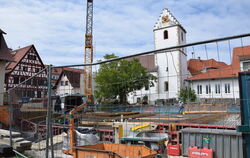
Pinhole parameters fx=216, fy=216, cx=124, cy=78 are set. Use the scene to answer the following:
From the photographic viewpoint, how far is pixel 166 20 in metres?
44.8

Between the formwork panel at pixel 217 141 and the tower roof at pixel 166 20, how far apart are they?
37.1 meters

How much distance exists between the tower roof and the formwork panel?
37.1 m

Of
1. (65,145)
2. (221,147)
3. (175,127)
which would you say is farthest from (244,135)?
(175,127)

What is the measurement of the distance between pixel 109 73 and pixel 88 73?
10288mm

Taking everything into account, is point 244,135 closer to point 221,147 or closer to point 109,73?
point 221,147

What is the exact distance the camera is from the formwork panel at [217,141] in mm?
8281

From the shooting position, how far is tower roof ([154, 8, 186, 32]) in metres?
43.8

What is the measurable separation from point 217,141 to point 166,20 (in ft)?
129

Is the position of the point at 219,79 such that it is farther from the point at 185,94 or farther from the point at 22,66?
the point at 22,66

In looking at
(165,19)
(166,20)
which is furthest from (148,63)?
(165,19)

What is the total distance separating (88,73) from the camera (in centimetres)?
4272

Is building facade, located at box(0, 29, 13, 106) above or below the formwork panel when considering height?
above

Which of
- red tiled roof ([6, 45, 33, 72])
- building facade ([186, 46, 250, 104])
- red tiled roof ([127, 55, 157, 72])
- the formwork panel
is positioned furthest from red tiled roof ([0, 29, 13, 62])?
red tiled roof ([127, 55, 157, 72])

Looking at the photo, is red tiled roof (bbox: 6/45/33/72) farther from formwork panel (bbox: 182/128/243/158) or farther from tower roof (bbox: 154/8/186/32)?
formwork panel (bbox: 182/128/243/158)
